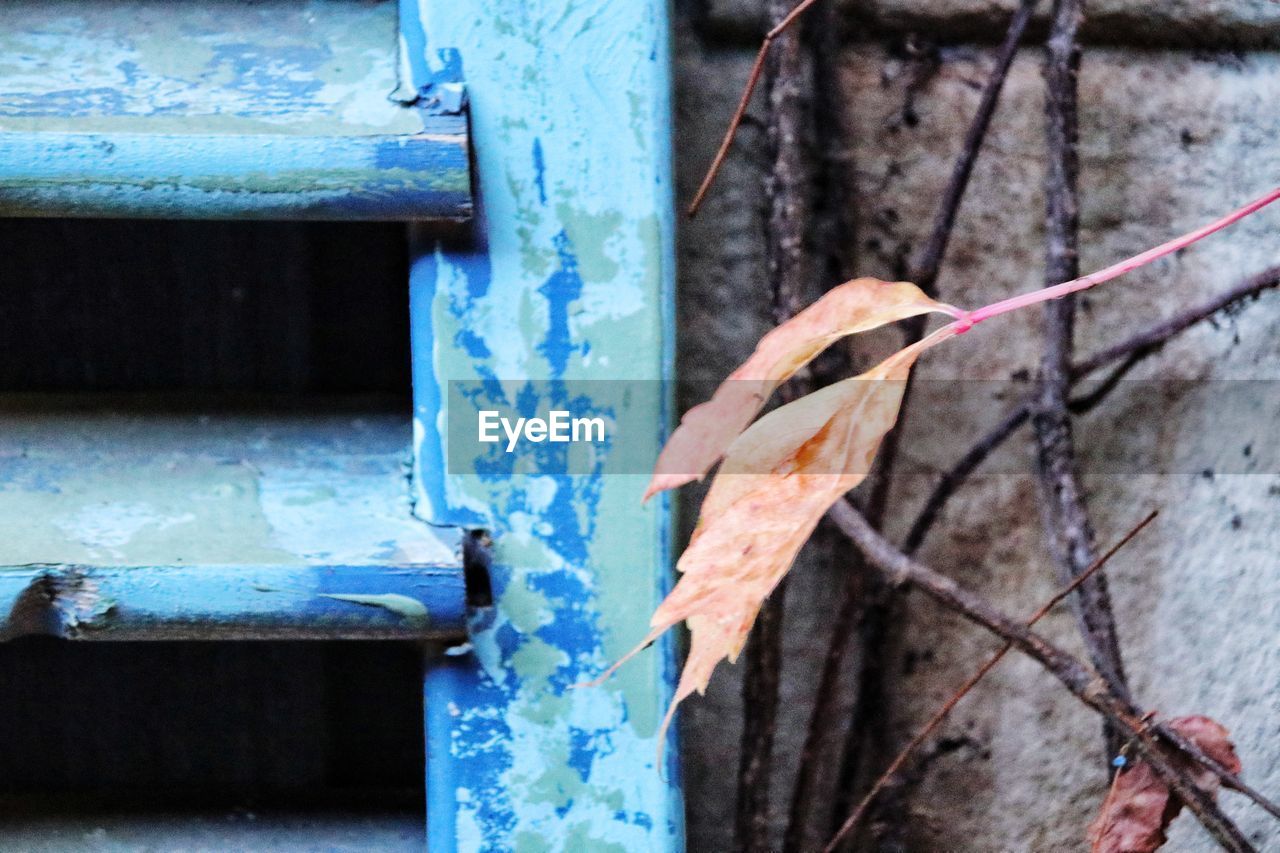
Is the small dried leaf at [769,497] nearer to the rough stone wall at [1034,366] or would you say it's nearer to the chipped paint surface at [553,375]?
the chipped paint surface at [553,375]

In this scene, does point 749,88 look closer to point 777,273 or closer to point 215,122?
point 777,273

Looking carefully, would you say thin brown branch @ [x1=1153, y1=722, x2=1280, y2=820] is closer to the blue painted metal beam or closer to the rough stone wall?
the rough stone wall

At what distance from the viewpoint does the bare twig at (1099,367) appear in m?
0.61

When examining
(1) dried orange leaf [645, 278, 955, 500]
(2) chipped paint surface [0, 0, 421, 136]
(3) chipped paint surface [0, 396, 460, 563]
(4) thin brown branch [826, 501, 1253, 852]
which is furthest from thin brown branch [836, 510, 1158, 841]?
(2) chipped paint surface [0, 0, 421, 136]

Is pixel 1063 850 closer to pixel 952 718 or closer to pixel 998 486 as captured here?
pixel 952 718

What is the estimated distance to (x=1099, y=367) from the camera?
63cm

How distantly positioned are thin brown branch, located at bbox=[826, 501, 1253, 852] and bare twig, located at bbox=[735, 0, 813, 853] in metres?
0.09

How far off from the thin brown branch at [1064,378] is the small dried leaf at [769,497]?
0.28 meters

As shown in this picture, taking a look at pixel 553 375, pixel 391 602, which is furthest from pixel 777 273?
pixel 391 602

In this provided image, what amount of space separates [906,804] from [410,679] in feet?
1.06

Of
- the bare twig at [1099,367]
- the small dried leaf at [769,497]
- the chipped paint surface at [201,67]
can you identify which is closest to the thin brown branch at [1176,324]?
the bare twig at [1099,367]

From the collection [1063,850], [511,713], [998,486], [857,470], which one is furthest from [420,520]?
[1063,850]

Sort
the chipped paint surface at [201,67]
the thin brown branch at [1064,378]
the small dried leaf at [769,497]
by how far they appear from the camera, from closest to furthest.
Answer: the small dried leaf at [769,497]
the chipped paint surface at [201,67]
the thin brown branch at [1064,378]

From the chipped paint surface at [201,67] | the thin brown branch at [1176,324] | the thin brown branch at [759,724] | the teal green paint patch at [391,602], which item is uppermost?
the chipped paint surface at [201,67]
